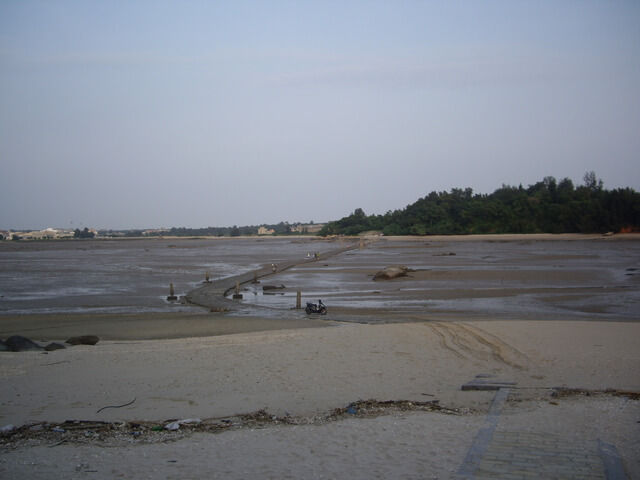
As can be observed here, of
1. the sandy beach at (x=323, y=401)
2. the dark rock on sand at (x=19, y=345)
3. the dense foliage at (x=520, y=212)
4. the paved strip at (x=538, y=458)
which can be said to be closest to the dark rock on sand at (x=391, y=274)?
the sandy beach at (x=323, y=401)

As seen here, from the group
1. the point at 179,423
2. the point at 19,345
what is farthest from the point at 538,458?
the point at 19,345

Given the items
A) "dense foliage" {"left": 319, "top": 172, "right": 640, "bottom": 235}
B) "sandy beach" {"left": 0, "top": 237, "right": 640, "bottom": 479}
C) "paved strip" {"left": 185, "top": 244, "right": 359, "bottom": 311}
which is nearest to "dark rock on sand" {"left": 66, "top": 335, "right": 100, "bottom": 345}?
"sandy beach" {"left": 0, "top": 237, "right": 640, "bottom": 479}

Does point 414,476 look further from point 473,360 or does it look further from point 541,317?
point 541,317

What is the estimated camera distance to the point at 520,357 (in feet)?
32.5

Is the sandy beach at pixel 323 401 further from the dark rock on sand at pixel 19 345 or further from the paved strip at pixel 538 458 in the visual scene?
the dark rock on sand at pixel 19 345

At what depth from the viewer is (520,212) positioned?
92.4 m

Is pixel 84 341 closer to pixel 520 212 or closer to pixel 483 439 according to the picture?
pixel 483 439

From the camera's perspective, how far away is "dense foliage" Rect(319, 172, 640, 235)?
74312mm

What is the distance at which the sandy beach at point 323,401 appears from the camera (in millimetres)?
5332

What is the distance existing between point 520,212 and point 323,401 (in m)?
92.2

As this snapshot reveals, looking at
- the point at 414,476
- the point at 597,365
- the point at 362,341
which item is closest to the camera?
the point at 414,476

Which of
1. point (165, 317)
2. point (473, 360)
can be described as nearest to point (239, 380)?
point (473, 360)

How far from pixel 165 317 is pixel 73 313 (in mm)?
4360

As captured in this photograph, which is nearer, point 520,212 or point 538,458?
point 538,458
